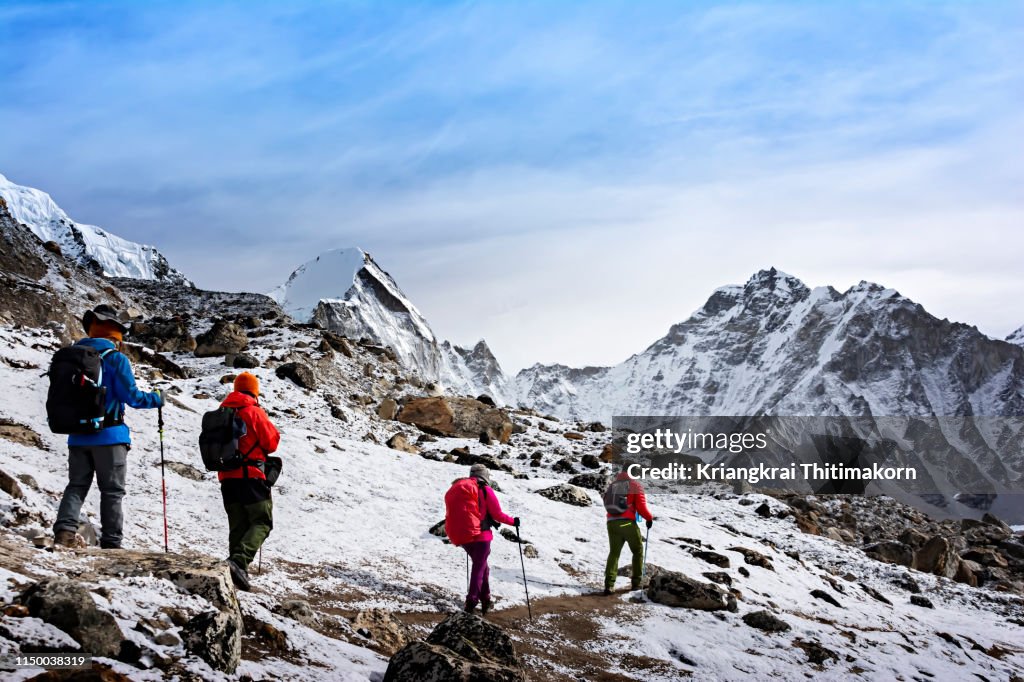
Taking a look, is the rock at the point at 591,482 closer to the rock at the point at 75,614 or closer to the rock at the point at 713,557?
the rock at the point at 713,557

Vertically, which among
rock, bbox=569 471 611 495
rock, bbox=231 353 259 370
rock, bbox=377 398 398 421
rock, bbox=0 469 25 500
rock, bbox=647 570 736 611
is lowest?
rock, bbox=647 570 736 611

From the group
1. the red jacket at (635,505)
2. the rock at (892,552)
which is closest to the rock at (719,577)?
the red jacket at (635,505)

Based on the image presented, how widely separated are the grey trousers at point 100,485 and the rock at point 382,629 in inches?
116

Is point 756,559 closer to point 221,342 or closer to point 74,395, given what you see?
point 74,395

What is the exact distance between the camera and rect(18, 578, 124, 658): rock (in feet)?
15.8

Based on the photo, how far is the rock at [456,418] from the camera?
32125mm

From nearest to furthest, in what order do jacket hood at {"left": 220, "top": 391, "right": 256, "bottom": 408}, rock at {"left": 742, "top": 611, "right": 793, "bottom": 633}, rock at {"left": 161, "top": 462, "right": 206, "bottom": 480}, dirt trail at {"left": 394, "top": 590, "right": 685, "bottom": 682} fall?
1. jacket hood at {"left": 220, "top": 391, "right": 256, "bottom": 408}
2. dirt trail at {"left": 394, "top": 590, "right": 685, "bottom": 682}
3. rock at {"left": 742, "top": 611, "right": 793, "bottom": 633}
4. rock at {"left": 161, "top": 462, "right": 206, "bottom": 480}

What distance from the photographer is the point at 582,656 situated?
9648 millimetres

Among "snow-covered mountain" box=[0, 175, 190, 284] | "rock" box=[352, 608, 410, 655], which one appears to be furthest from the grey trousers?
"snow-covered mountain" box=[0, 175, 190, 284]

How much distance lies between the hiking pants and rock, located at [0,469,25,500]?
292 centimetres

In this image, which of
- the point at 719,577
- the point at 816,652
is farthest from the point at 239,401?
the point at 719,577

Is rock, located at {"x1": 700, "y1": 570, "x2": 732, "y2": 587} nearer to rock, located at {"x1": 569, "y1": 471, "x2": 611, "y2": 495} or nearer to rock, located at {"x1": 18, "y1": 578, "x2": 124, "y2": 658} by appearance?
rock, located at {"x1": 569, "y1": 471, "x2": 611, "y2": 495}

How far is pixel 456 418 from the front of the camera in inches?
1315

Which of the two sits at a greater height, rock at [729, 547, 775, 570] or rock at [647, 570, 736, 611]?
rock at [647, 570, 736, 611]
